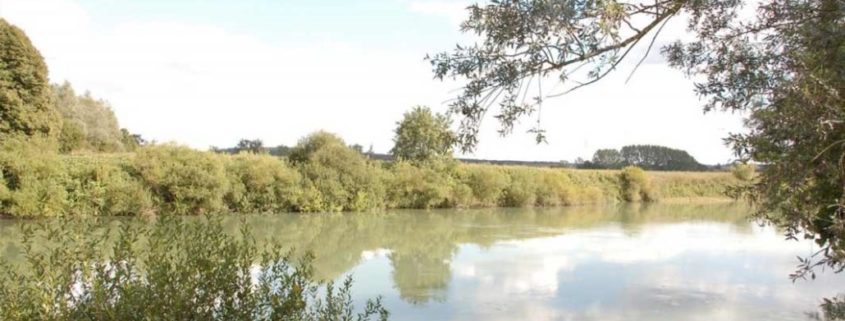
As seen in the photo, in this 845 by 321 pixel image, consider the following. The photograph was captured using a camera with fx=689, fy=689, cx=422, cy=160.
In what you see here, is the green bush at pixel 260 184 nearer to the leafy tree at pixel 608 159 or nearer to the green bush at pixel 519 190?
the green bush at pixel 519 190

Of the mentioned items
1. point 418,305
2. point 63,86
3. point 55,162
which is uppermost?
point 63,86

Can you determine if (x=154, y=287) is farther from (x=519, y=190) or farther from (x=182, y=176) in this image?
(x=519, y=190)

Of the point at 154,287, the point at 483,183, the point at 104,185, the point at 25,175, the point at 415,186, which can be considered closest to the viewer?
the point at 154,287

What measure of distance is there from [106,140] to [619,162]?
26121mm

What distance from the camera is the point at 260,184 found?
1944cm

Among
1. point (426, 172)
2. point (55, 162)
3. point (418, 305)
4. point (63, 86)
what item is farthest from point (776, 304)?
point (63, 86)

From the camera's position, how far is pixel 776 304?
8.05 meters

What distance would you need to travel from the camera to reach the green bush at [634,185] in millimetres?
35000

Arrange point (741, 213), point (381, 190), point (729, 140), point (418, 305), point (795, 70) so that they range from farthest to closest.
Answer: point (741, 213) → point (381, 190) → point (418, 305) → point (729, 140) → point (795, 70)

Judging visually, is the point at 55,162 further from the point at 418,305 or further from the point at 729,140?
the point at 729,140

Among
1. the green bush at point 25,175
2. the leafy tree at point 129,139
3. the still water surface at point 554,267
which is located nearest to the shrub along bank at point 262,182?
the green bush at point 25,175

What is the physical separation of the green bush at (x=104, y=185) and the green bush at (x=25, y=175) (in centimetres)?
32

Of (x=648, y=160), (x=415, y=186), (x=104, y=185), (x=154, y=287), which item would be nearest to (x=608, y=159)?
(x=648, y=160)

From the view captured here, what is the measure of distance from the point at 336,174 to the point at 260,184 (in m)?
2.70
